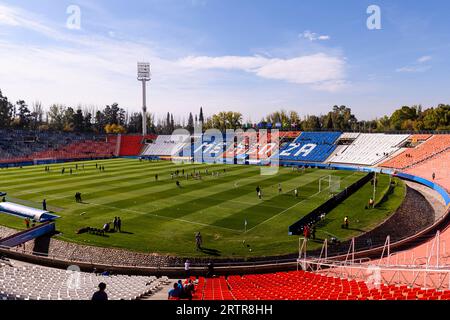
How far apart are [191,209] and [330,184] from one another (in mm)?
24518

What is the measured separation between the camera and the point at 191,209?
34844mm

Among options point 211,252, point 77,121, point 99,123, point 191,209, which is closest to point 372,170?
point 191,209

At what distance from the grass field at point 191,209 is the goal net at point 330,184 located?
1089mm

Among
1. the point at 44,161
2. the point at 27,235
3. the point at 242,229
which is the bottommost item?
the point at 242,229

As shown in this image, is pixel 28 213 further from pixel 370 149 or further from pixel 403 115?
pixel 403 115

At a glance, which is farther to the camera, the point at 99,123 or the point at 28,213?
the point at 99,123

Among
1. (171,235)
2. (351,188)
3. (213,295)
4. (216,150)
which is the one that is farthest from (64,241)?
(216,150)

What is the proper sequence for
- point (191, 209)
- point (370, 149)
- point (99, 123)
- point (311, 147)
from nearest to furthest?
point (191, 209)
point (370, 149)
point (311, 147)
point (99, 123)

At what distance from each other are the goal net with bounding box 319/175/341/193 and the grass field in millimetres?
1089

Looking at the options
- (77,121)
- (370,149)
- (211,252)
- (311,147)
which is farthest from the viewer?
(77,121)

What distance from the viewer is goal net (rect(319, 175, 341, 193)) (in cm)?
4594

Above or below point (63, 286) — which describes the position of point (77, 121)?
above

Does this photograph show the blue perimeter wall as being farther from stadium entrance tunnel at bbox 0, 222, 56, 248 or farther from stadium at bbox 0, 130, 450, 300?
stadium entrance tunnel at bbox 0, 222, 56, 248

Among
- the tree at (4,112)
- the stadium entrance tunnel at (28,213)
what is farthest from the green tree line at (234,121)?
the stadium entrance tunnel at (28,213)
